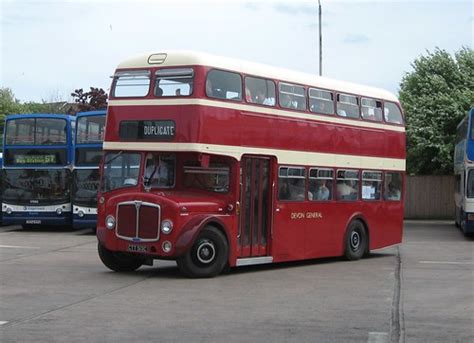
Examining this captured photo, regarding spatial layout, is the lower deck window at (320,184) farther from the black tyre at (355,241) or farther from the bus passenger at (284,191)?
the black tyre at (355,241)

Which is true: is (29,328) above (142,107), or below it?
below

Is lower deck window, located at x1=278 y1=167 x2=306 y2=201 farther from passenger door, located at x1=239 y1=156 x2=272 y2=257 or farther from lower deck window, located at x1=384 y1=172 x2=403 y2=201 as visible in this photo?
lower deck window, located at x1=384 y1=172 x2=403 y2=201

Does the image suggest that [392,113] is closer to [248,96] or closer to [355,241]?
[355,241]

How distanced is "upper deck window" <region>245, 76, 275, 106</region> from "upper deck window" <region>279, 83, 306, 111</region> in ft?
1.04

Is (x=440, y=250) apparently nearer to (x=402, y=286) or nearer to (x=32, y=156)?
(x=402, y=286)

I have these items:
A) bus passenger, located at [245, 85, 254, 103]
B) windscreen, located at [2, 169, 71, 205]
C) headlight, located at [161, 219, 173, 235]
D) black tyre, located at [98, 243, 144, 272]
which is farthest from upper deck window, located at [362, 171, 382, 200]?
windscreen, located at [2, 169, 71, 205]

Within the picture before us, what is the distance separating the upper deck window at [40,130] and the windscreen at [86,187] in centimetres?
146

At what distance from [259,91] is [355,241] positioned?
16.6 ft

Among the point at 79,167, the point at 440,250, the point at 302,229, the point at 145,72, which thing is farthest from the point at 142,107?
the point at 79,167

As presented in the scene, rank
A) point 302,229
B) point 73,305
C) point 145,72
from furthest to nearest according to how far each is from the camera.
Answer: point 302,229, point 145,72, point 73,305

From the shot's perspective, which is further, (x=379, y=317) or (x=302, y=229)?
(x=302, y=229)

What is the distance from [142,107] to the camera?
1341cm

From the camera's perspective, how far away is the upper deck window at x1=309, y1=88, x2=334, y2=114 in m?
15.7

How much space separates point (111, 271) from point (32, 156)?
538 inches
